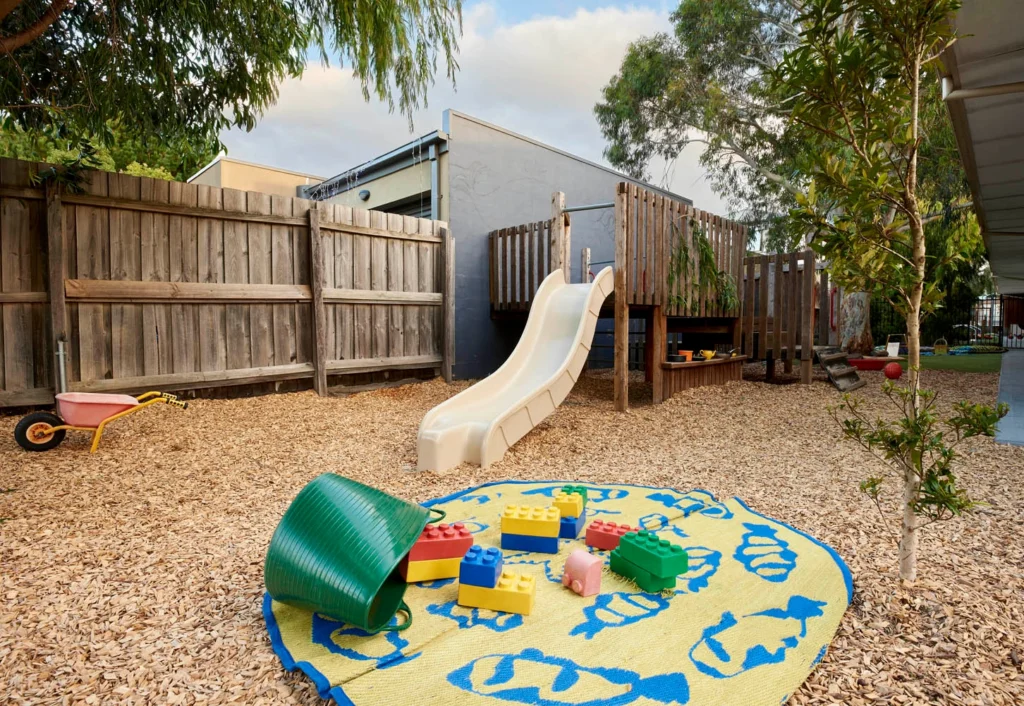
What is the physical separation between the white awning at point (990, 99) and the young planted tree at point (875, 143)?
0.25 metres

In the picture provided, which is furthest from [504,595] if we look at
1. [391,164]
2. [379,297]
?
[391,164]

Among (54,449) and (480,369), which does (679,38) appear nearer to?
(480,369)

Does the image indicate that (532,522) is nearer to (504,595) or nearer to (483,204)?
(504,595)

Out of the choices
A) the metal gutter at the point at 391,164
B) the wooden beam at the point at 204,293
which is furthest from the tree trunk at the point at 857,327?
the wooden beam at the point at 204,293

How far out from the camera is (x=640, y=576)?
2123 millimetres

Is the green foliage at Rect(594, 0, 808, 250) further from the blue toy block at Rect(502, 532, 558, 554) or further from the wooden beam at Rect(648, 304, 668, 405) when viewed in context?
the blue toy block at Rect(502, 532, 558, 554)

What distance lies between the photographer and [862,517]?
284cm

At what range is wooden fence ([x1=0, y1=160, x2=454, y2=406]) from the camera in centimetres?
436

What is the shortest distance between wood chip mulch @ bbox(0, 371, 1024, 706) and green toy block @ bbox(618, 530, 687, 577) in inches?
22.0

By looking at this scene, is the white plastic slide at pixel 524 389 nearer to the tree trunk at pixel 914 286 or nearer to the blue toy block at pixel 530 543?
the blue toy block at pixel 530 543

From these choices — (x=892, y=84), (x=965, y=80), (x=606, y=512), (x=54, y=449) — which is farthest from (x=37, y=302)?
(x=965, y=80)

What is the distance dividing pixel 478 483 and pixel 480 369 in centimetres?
458

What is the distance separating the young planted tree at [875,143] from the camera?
195 centimetres

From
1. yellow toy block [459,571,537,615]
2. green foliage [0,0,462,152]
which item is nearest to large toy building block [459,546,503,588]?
yellow toy block [459,571,537,615]
